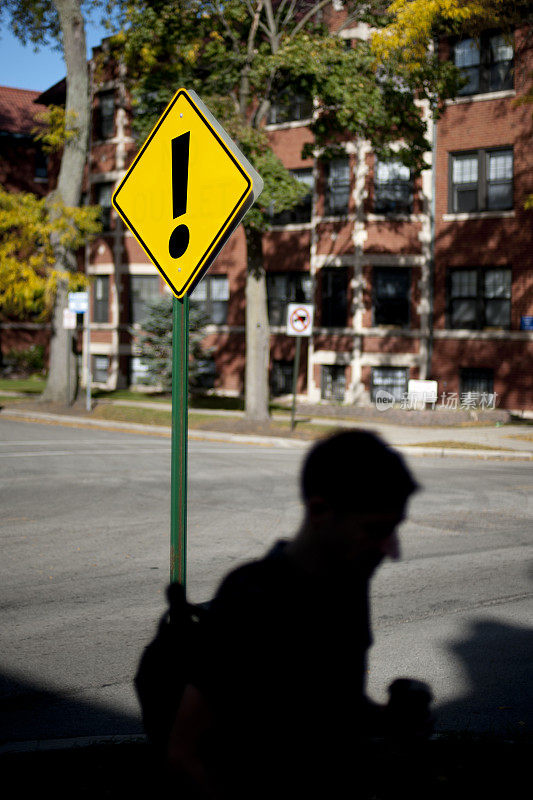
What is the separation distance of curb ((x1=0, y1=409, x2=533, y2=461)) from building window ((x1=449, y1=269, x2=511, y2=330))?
420 inches

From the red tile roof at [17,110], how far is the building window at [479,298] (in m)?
26.7

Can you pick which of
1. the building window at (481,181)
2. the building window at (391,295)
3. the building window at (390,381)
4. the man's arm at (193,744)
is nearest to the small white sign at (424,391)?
the building window at (390,381)

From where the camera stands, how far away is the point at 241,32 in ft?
68.7

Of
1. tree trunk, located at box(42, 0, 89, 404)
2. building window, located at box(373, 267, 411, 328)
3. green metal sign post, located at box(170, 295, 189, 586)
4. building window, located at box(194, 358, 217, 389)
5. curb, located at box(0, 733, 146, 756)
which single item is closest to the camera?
green metal sign post, located at box(170, 295, 189, 586)

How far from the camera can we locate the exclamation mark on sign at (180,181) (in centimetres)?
377

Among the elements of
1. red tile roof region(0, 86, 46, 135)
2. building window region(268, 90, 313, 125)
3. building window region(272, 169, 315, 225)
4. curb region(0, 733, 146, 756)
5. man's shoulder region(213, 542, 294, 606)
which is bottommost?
curb region(0, 733, 146, 756)

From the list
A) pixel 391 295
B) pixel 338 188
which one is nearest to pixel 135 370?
pixel 338 188

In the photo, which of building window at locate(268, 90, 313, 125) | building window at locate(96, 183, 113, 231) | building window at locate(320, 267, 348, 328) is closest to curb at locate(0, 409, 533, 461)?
building window at locate(320, 267, 348, 328)

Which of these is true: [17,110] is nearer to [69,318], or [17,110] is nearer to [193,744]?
[69,318]

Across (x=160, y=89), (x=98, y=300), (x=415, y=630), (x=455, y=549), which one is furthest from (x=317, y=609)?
(x=98, y=300)

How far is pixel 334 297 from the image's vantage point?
3045 centimetres

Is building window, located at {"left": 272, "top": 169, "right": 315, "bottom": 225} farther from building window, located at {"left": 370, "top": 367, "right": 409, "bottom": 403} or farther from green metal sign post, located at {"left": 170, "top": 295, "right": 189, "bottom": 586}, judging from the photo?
green metal sign post, located at {"left": 170, "top": 295, "right": 189, "bottom": 586}

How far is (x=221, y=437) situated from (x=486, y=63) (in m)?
15.8

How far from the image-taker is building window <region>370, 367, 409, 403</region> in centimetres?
2888
